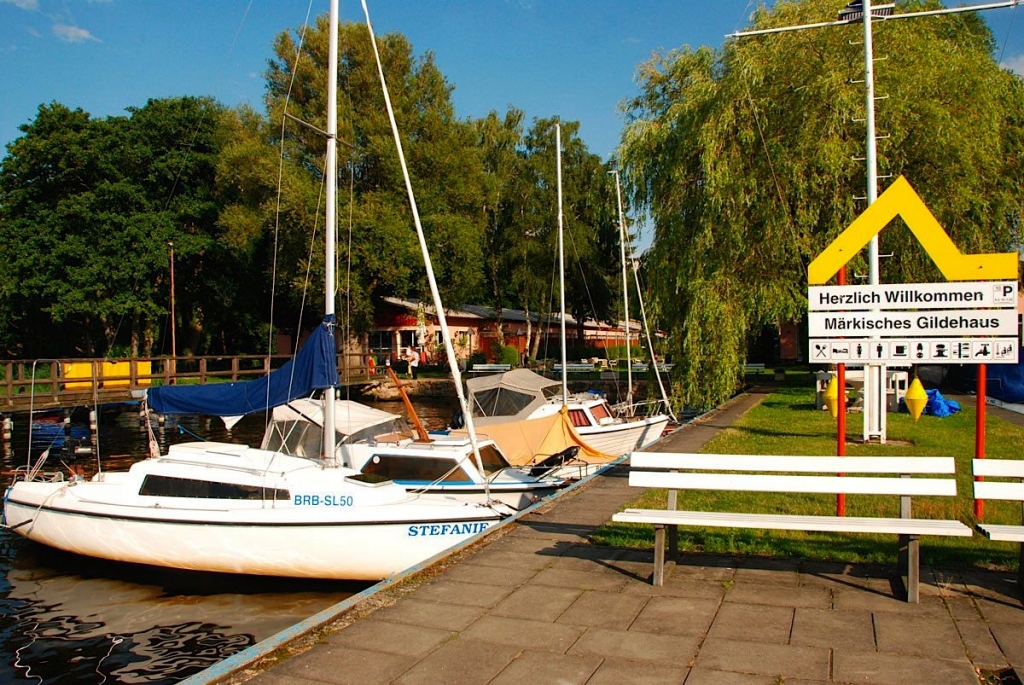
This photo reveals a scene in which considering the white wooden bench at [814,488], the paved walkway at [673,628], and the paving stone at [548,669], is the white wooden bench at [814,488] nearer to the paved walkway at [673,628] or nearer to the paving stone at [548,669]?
the paved walkway at [673,628]

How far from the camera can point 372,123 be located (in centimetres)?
4366

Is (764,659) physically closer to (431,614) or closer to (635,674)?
(635,674)

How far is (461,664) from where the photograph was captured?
16.7 ft

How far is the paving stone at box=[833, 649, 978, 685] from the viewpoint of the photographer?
187 inches

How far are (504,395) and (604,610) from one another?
49.9ft

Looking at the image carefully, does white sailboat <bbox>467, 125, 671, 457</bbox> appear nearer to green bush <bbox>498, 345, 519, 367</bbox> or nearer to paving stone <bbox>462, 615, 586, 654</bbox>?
paving stone <bbox>462, 615, 586, 654</bbox>

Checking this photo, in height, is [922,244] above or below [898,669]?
above

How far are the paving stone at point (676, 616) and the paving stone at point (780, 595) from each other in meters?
0.26

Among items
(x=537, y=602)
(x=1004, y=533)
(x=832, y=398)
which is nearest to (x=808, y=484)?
(x=1004, y=533)

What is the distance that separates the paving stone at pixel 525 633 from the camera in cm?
542

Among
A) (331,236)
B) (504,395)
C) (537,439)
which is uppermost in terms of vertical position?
(331,236)

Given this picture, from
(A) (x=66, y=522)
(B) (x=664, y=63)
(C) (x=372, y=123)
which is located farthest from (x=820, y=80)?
(C) (x=372, y=123)

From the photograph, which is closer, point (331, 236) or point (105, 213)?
point (331, 236)

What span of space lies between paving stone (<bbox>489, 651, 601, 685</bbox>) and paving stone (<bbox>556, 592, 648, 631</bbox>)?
62cm
